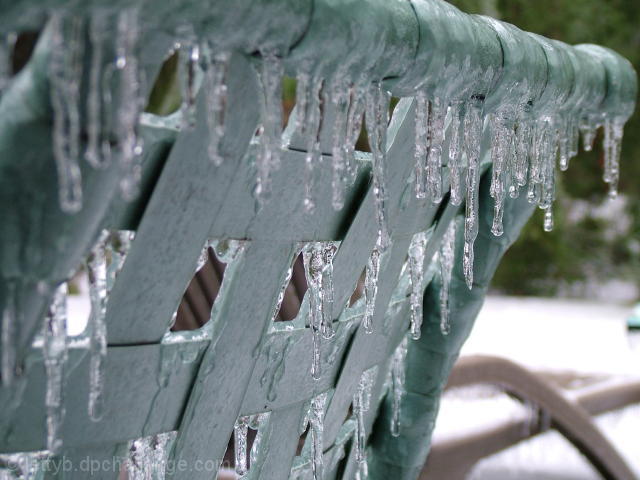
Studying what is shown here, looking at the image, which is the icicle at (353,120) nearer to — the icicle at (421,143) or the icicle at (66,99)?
the icicle at (421,143)

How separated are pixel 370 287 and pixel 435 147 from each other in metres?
0.19

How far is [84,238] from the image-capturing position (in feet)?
1.81

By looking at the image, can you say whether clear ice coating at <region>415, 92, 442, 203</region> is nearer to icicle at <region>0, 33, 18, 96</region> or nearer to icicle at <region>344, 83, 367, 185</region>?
icicle at <region>344, 83, 367, 185</region>

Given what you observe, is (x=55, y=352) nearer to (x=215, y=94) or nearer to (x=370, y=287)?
(x=215, y=94)

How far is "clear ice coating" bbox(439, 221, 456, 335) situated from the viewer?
131 cm

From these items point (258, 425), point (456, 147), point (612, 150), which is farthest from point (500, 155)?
point (612, 150)

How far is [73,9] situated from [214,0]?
0.29ft

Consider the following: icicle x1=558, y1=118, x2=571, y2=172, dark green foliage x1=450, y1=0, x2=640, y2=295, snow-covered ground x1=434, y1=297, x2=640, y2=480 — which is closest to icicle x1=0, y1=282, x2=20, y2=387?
icicle x1=558, y1=118, x2=571, y2=172

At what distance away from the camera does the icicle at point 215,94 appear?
0.60 meters

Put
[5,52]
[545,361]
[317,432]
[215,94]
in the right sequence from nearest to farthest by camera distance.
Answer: [5,52]
[215,94]
[317,432]
[545,361]

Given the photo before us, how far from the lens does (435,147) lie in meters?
0.91

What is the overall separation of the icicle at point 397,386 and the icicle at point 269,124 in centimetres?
73

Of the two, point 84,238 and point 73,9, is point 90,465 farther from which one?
point 73,9

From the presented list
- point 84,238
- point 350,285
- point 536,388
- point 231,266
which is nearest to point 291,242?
point 231,266
